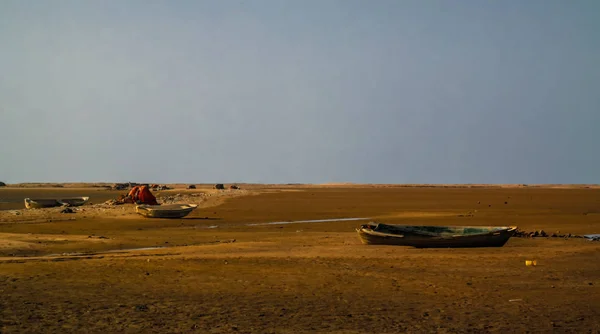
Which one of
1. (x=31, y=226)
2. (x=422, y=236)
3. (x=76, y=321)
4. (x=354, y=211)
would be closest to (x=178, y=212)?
(x=31, y=226)

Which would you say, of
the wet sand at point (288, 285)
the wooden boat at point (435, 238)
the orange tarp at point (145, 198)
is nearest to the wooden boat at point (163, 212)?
the orange tarp at point (145, 198)

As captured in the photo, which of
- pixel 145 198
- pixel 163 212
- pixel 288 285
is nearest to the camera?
pixel 288 285

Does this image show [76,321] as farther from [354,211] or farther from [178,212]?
[354,211]

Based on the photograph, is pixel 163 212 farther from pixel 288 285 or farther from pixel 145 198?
pixel 288 285

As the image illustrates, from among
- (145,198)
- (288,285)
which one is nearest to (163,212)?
(145,198)

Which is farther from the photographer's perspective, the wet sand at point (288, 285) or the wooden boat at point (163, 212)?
the wooden boat at point (163, 212)

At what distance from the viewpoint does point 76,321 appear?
11.8 m

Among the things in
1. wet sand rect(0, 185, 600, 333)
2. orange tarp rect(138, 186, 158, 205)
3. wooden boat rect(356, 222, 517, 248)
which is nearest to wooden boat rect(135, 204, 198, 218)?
orange tarp rect(138, 186, 158, 205)

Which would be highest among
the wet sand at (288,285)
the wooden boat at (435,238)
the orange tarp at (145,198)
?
the orange tarp at (145,198)

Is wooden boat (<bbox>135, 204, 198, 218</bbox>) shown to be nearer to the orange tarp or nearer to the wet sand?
the orange tarp

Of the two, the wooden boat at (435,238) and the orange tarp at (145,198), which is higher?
the orange tarp at (145,198)

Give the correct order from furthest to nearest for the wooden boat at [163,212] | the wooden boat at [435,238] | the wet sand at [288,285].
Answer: the wooden boat at [163,212]
the wooden boat at [435,238]
the wet sand at [288,285]

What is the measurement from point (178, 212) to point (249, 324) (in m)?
27.6

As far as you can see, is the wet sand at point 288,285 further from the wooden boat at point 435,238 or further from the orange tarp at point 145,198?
the orange tarp at point 145,198
